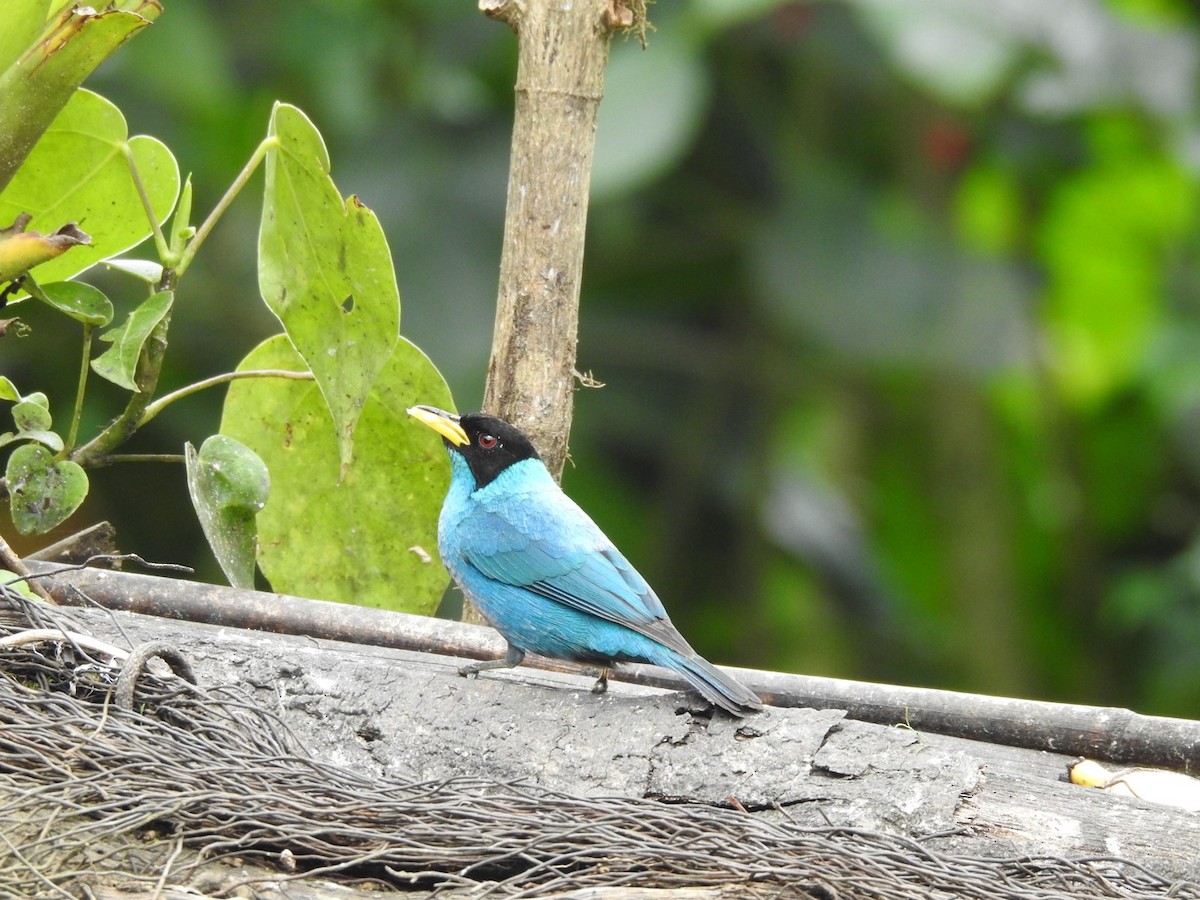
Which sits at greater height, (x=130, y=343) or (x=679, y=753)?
(x=130, y=343)

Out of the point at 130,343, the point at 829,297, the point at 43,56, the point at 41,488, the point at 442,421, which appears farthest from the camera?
the point at 829,297

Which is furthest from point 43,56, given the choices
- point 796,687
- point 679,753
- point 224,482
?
point 796,687

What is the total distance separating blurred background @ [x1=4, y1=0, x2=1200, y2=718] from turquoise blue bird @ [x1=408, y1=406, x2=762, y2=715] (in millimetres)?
2055

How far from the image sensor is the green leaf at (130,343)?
2.55 m

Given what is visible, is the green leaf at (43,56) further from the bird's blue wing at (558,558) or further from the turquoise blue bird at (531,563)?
the bird's blue wing at (558,558)

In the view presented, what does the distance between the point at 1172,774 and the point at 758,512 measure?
4.18 metres

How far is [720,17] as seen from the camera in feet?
16.7

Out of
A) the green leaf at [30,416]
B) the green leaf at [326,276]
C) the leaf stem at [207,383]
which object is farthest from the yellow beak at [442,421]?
the green leaf at [30,416]

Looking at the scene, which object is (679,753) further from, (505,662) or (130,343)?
(130,343)

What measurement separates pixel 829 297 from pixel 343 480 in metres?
3.24

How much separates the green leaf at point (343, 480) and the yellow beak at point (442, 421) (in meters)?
0.04

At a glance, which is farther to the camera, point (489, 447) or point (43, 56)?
point (489, 447)

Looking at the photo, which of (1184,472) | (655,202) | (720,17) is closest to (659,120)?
(720,17)

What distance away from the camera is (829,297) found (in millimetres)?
5984
